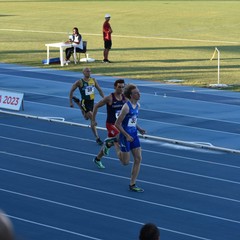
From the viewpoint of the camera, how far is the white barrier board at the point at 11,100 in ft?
62.3

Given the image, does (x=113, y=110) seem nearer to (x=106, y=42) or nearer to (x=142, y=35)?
(x=106, y=42)

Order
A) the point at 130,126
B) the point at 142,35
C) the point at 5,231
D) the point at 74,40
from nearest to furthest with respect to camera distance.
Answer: the point at 5,231, the point at 130,126, the point at 74,40, the point at 142,35

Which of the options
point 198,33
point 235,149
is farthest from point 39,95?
point 198,33

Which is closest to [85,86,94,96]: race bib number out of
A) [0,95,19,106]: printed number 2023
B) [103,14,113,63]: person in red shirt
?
[0,95,19,106]: printed number 2023

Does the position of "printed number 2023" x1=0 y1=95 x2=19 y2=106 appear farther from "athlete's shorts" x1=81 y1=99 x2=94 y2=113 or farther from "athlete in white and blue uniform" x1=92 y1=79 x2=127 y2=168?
"athlete in white and blue uniform" x1=92 y1=79 x2=127 y2=168

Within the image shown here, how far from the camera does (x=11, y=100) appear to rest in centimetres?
1917

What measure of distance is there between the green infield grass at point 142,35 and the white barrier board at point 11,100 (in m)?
5.82

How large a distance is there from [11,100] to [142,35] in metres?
18.6

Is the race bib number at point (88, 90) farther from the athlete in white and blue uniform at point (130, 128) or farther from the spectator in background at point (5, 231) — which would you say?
the spectator in background at point (5, 231)

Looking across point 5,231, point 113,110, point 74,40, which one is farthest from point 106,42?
point 5,231

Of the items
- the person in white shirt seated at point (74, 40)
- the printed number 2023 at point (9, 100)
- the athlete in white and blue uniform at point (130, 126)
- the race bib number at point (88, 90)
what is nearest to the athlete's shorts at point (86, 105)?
the race bib number at point (88, 90)

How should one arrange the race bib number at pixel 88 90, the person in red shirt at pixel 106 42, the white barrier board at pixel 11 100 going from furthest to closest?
1. the person in red shirt at pixel 106 42
2. the white barrier board at pixel 11 100
3. the race bib number at pixel 88 90

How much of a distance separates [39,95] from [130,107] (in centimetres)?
985

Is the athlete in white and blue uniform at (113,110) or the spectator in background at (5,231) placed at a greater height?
the spectator in background at (5,231)
